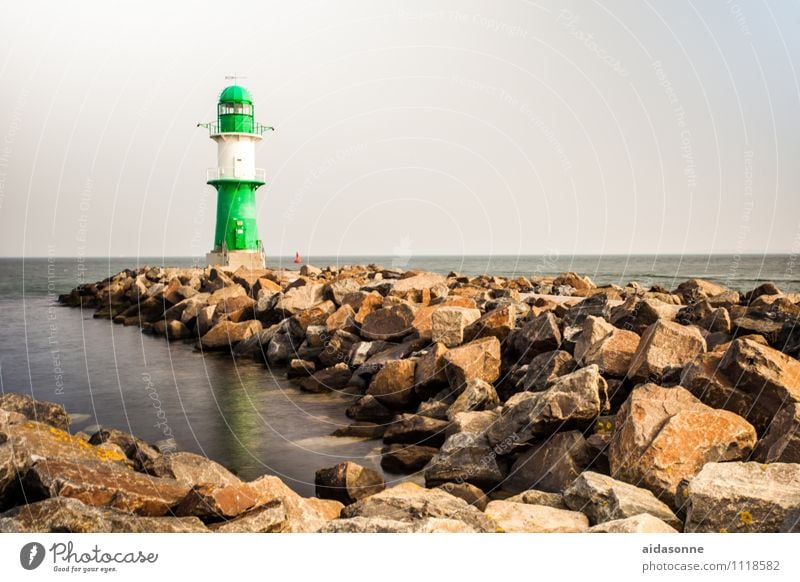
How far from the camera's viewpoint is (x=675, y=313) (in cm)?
1133

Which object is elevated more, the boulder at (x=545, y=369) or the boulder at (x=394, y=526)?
the boulder at (x=545, y=369)

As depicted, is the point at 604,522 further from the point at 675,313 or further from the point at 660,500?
the point at 675,313

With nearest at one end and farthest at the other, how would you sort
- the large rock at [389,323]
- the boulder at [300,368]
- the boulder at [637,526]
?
the boulder at [637,526] → the large rock at [389,323] → the boulder at [300,368]

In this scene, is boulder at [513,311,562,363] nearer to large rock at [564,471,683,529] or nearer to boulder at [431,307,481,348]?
boulder at [431,307,481,348]

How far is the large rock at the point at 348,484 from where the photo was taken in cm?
722

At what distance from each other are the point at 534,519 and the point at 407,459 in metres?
2.96

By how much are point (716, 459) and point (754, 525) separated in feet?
4.41

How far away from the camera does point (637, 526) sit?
4.84m

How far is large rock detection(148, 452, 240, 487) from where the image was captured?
6.81 meters

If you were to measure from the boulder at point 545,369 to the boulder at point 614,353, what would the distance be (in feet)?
1.10

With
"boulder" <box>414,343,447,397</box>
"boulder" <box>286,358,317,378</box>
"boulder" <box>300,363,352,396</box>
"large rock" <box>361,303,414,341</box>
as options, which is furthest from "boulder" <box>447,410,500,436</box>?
"boulder" <box>286,358,317,378</box>

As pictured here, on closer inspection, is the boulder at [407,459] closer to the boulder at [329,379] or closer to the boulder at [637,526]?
the boulder at [637,526]

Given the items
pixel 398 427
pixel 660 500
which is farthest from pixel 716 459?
pixel 398 427

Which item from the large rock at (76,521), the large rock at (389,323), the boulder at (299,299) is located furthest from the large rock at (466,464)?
the boulder at (299,299)
